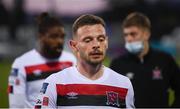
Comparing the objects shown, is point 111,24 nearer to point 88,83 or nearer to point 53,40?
point 53,40

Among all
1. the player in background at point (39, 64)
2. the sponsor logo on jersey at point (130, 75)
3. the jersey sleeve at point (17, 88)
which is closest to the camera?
the jersey sleeve at point (17, 88)

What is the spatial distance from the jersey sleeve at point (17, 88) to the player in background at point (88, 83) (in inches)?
87.6

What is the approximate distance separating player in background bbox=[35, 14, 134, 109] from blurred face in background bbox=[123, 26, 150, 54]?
2747 mm

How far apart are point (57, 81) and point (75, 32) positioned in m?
0.46

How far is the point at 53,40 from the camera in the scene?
8.84 m

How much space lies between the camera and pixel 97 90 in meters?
6.33

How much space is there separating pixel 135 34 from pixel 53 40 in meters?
1.06

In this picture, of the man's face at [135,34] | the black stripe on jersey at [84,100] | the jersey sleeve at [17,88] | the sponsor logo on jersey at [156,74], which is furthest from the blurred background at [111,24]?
the black stripe on jersey at [84,100]

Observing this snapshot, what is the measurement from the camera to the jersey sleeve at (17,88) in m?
8.64

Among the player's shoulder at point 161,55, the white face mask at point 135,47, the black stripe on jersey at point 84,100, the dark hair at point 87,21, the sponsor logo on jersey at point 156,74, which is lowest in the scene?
the black stripe on jersey at point 84,100

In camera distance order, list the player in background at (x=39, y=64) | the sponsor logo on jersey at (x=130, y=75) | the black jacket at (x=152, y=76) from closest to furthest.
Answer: the player in background at (x=39, y=64), the black jacket at (x=152, y=76), the sponsor logo on jersey at (x=130, y=75)

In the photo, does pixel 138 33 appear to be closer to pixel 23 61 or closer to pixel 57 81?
pixel 23 61

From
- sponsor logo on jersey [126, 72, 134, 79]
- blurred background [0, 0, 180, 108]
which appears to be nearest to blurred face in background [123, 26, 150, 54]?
sponsor logo on jersey [126, 72, 134, 79]

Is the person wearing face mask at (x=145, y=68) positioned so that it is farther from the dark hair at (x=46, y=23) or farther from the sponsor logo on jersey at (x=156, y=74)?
the dark hair at (x=46, y=23)
